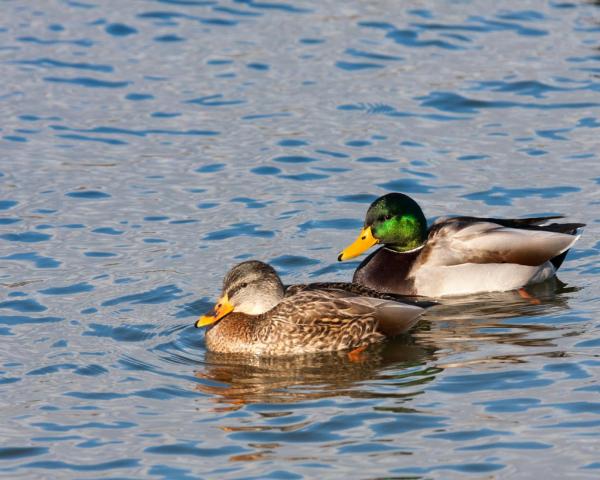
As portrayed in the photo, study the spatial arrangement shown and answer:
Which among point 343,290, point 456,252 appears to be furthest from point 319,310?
point 456,252

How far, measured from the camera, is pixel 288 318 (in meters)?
11.0

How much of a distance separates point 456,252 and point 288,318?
2400 millimetres

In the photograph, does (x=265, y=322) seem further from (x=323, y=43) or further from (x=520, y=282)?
(x=323, y=43)

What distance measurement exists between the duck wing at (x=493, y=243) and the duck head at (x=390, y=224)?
23 centimetres

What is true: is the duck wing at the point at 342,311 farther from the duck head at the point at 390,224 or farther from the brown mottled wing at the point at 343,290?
the duck head at the point at 390,224

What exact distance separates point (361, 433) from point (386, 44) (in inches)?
439

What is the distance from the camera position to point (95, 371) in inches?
408

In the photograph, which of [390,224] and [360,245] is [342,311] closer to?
[360,245]

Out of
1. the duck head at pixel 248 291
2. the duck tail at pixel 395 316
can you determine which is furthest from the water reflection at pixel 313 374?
the duck head at pixel 248 291

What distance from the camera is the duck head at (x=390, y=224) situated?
12.7 m

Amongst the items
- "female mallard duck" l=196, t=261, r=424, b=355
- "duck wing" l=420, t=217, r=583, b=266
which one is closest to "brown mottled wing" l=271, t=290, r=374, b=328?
"female mallard duck" l=196, t=261, r=424, b=355

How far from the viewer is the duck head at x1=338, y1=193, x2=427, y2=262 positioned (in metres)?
12.7

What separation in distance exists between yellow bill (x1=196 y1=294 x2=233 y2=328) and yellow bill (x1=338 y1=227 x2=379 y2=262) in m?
1.76

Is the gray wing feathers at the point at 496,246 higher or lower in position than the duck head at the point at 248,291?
higher
